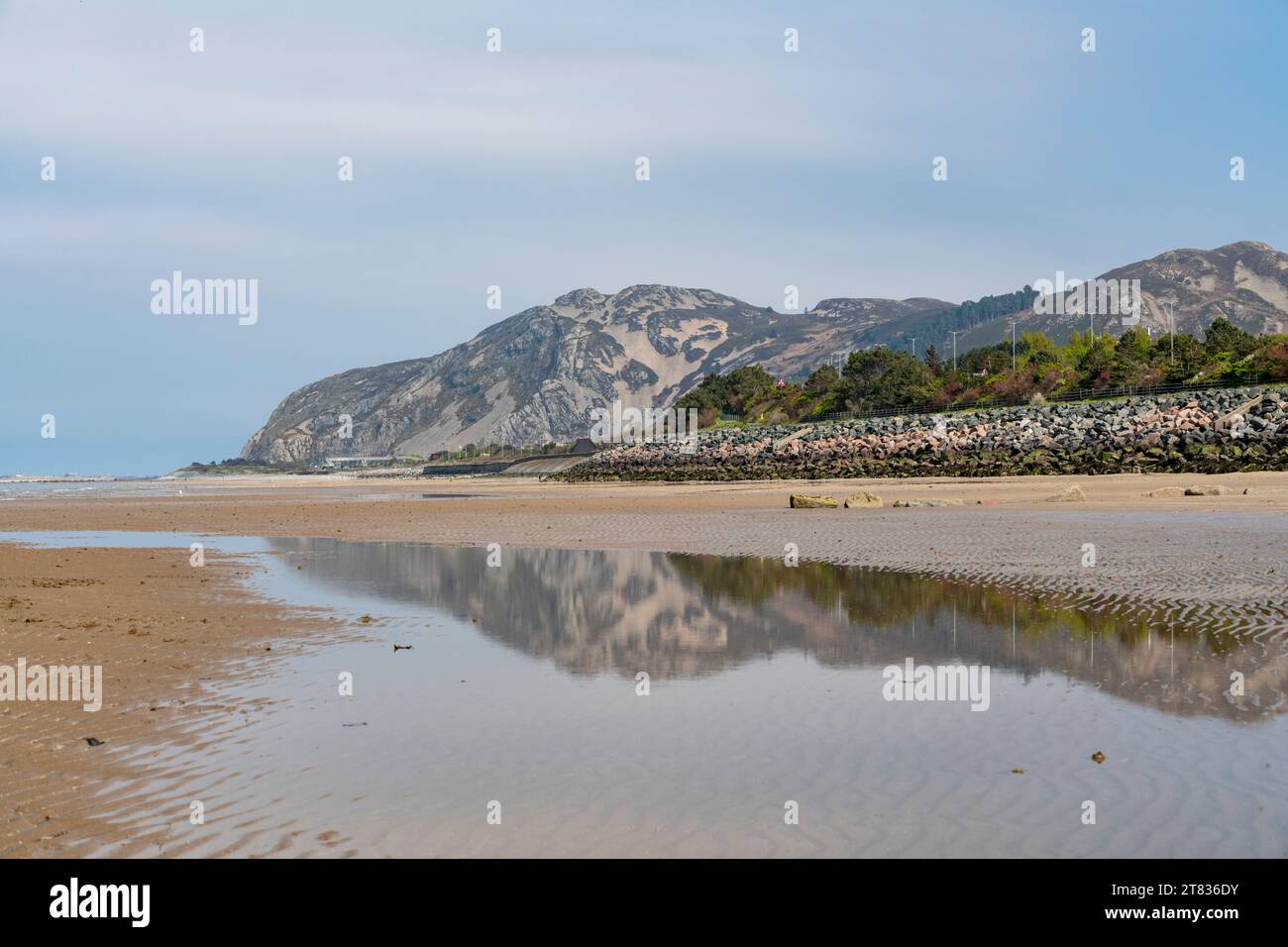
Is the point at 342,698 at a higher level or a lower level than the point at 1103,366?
lower

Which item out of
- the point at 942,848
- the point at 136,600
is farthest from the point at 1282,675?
the point at 136,600

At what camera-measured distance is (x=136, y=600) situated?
707 inches

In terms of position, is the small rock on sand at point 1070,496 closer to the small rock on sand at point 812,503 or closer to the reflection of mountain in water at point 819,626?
the small rock on sand at point 812,503

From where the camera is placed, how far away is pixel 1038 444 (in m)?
59.5

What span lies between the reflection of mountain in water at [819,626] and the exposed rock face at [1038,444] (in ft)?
108

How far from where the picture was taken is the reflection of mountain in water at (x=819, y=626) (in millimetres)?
10859

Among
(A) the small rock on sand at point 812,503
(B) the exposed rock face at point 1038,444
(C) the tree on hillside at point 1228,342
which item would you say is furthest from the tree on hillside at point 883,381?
(A) the small rock on sand at point 812,503

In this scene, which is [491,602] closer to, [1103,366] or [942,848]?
[942,848]

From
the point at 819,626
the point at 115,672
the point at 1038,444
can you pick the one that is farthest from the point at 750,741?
the point at 1038,444

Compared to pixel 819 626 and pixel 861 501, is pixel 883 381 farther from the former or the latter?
pixel 819 626

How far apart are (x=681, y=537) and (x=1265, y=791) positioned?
914 inches

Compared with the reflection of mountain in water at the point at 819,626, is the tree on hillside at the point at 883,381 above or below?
above

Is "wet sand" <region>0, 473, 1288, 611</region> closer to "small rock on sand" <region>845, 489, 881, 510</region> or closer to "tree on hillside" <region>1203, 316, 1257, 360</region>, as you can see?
"small rock on sand" <region>845, 489, 881, 510</region>
